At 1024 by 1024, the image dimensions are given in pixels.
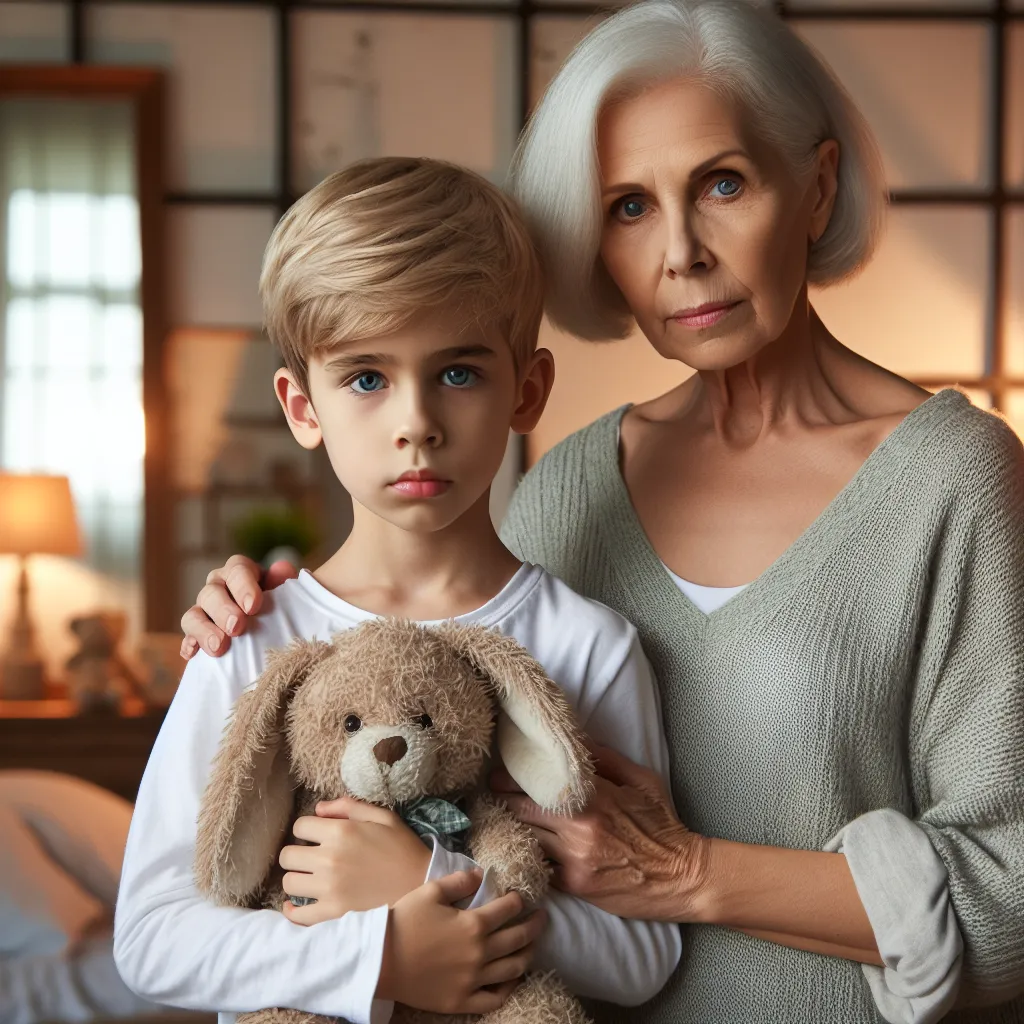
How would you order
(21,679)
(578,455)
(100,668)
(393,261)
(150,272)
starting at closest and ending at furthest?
(393,261)
(578,455)
(100,668)
(21,679)
(150,272)

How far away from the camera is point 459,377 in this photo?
3.39ft

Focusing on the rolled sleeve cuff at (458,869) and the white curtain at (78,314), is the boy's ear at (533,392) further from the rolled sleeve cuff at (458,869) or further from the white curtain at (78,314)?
the white curtain at (78,314)

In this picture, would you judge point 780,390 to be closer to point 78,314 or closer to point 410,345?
point 410,345

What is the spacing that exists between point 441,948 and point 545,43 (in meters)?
3.66

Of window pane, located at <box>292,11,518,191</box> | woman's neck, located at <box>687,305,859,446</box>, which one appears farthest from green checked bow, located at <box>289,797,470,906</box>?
window pane, located at <box>292,11,518,191</box>

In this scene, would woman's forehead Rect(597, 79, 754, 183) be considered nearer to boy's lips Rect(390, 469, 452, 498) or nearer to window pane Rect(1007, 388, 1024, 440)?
boy's lips Rect(390, 469, 452, 498)

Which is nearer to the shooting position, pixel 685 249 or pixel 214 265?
pixel 685 249

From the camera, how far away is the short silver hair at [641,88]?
120 centimetres

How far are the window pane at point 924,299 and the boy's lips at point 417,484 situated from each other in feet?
11.1

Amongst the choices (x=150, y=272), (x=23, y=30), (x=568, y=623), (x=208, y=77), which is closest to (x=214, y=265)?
(x=150, y=272)

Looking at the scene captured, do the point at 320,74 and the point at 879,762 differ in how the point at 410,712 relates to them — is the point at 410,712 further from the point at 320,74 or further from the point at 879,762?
the point at 320,74

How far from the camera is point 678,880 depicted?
3.49ft

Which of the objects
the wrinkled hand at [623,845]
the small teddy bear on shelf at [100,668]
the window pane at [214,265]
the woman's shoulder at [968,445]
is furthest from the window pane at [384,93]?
the wrinkled hand at [623,845]

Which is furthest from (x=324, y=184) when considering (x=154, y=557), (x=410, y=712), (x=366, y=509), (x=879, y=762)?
(x=154, y=557)
